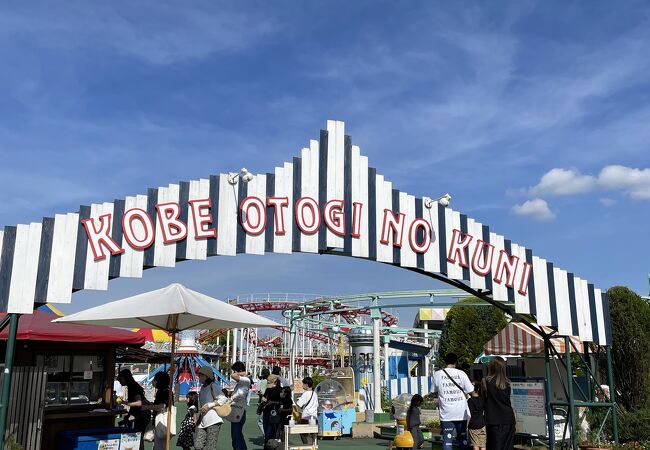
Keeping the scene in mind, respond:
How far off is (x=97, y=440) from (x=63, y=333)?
1742mm

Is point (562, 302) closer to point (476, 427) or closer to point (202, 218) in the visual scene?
point (476, 427)

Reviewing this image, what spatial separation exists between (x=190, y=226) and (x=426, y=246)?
3.90 m

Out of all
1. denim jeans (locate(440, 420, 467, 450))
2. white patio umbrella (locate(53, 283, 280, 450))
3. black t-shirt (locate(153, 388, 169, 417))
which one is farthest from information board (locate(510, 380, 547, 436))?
black t-shirt (locate(153, 388, 169, 417))

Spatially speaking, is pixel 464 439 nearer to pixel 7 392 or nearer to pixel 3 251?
pixel 7 392

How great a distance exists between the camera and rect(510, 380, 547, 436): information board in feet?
33.6

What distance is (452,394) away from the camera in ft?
28.7

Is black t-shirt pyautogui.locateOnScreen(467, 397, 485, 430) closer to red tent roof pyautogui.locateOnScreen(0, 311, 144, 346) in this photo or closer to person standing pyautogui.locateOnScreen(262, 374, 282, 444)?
person standing pyautogui.locateOnScreen(262, 374, 282, 444)

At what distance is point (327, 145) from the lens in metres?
9.83

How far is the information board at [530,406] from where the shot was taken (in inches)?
404

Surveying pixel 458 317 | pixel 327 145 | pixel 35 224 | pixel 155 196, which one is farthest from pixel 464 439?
Result: pixel 458 317

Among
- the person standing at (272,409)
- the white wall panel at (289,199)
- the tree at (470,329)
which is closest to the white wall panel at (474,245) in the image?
the white wall panel at (289,199)

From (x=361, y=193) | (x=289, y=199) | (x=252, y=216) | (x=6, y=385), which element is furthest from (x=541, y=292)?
(x=6, y=385)

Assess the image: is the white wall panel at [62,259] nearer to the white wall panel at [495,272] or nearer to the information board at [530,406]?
the white wall panel at [495,272]

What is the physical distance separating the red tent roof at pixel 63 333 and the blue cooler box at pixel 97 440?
1403 mm
